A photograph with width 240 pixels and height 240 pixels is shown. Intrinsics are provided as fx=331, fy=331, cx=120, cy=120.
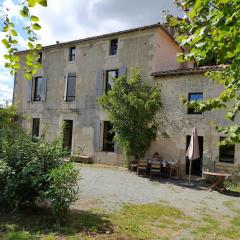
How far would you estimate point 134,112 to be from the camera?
639 inches

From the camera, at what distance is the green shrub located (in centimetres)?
681

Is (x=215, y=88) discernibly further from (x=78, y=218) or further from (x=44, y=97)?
(x=44, y=97)

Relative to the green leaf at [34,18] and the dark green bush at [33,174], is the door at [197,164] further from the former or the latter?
the green leaf at [34,18]

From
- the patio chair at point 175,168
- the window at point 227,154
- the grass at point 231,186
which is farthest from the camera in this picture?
the patio chair at point 175,168

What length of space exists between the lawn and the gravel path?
74 cm

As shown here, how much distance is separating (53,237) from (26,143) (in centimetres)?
247

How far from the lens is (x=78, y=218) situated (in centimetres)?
745

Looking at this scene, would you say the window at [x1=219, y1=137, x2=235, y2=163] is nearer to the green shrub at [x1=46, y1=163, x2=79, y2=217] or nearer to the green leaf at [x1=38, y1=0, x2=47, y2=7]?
the green shrub at [x1=46, y1=163, x2=79, y2=217]

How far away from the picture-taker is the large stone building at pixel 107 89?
53.0ft

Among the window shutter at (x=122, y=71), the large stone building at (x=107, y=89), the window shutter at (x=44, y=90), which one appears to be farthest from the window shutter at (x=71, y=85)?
the window shutter at (x=122, y=71)

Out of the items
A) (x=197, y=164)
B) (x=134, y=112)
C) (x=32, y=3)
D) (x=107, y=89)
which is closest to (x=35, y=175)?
(x=32, y=3)

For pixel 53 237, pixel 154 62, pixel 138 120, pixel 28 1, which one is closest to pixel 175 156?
pixel 138 120

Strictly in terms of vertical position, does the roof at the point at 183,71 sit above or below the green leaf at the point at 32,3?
above

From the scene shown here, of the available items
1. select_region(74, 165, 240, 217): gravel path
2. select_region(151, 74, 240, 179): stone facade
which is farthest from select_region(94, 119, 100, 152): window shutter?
select_region(74, 165, 240, 217): gravel path
